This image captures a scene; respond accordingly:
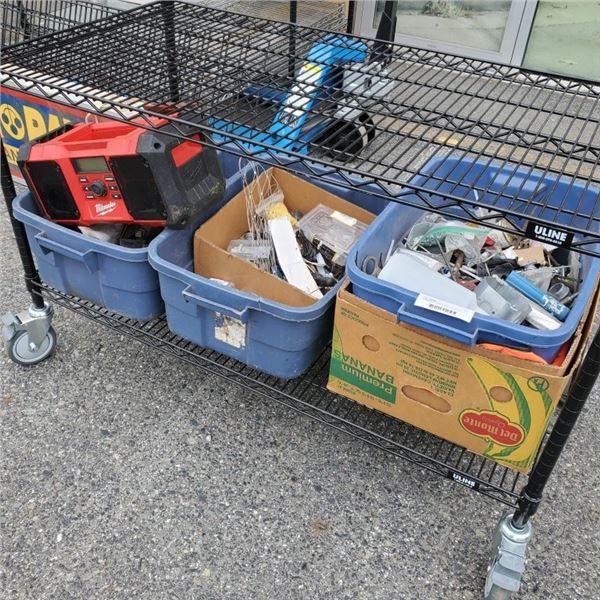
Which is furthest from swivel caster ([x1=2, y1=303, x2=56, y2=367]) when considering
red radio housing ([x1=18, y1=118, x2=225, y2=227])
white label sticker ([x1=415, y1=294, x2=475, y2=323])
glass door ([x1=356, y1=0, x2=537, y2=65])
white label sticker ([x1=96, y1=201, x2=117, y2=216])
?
glass door ([x1=356, y1=0, x2=537, y2=65])

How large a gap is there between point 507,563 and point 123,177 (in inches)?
45.7

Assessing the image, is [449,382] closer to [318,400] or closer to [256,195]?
[318,400]

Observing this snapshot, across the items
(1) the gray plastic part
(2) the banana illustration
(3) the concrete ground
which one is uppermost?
(2) the banana illustration

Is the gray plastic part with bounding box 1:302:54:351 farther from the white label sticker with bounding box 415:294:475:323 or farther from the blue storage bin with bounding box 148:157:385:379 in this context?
the white label sticker with bounding box 415:294:475:323

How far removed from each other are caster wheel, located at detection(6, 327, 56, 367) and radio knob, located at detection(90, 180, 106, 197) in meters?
0.54

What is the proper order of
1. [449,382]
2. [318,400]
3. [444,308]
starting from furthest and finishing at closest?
[318,400] → [449,382] → [444,308]

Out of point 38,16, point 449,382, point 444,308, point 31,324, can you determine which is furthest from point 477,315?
point 38,16

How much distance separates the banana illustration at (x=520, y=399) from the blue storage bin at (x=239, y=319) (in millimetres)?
367

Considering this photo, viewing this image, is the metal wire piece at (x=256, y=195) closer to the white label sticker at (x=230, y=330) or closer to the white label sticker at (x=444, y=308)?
the white label sticker at (x=230, y=330)

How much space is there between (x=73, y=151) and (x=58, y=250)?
24cm

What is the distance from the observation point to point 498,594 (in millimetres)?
1255

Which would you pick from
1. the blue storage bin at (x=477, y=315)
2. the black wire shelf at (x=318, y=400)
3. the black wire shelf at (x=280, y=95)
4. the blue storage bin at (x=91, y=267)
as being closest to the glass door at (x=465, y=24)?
the black wire shelf at (x=280, y=95)

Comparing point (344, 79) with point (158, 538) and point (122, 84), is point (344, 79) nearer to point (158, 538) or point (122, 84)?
point (122, 84)

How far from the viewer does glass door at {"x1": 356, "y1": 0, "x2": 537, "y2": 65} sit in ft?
11.4
